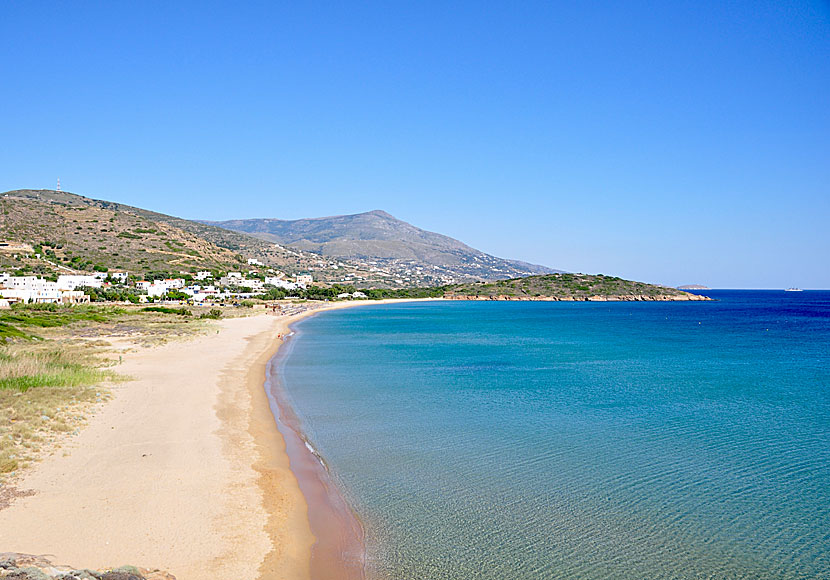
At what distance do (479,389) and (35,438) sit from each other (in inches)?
516

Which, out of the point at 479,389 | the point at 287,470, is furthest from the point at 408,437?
the point at 479,389

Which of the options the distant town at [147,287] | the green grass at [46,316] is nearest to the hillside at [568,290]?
the distant town at [147,287]

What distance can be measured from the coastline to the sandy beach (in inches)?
0.8

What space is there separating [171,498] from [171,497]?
4cm

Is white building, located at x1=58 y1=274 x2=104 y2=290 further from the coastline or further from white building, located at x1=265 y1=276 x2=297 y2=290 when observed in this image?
the coastline

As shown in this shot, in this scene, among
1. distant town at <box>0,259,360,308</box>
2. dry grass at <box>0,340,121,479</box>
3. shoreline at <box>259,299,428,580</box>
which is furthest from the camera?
distant town at <box>0,259,360,308</box>

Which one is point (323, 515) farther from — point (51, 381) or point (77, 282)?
point (77, 282)

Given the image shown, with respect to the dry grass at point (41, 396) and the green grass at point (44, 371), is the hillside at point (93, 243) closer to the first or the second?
the green grass at point (44, 371)

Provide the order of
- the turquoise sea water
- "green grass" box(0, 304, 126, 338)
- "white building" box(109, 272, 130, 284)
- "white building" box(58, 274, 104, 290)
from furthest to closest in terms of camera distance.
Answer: "white building" box(109, 272, 130, 284) → "white building" box(58, 274, 104, 290) → "green grass" box(0, 304, 126, 338) → the turquoise sea water

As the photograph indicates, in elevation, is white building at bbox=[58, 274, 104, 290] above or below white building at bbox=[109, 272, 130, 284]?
below

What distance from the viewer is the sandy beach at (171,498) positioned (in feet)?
23.3

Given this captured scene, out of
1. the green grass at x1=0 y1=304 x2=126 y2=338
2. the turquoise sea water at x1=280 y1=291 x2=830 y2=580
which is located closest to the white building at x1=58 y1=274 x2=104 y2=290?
the green grass at x1=0 y1=304 x2=126 y2=338

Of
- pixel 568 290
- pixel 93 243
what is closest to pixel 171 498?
pixel 93 243

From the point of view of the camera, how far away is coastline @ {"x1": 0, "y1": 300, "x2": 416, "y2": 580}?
23.4 feet
